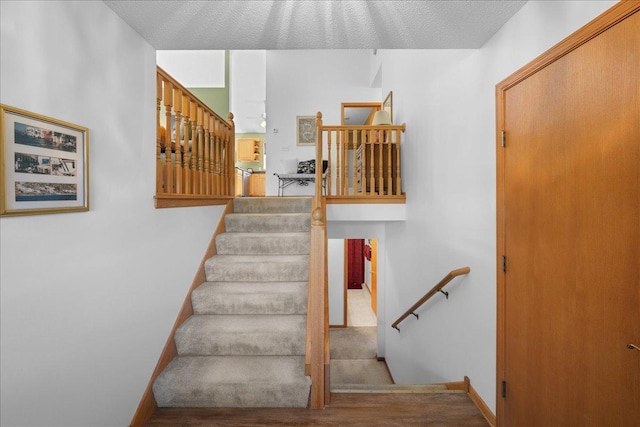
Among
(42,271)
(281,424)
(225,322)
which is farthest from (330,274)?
(42,271)

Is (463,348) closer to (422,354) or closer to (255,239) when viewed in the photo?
(422,354)

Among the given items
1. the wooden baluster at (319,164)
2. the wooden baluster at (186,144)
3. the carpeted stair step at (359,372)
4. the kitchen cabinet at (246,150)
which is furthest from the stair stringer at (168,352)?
the kitchen cabinet at (246,150)

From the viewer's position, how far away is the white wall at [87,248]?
4.13 feet

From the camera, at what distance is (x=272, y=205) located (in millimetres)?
4117

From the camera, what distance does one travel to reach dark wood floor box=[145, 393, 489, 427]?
6.71 ft

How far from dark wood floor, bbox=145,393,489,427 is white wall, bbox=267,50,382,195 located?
16.8 ft

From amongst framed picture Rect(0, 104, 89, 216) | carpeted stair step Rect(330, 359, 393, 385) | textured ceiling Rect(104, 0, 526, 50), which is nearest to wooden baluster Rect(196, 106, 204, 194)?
textured ceiling Rect(104, 0, 526, 50)

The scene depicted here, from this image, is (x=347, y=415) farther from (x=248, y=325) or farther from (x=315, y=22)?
→ (x=315, y=22)

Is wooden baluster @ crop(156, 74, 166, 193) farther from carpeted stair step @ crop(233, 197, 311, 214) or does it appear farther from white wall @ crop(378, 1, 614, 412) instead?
white wall @ crop(378, 1, 614, 412)

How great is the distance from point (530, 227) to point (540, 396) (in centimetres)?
84

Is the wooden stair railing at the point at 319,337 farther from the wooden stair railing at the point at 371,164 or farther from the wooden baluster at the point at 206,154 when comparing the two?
the wooden stair railing at the point at 371,164

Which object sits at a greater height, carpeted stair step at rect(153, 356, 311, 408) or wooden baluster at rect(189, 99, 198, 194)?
wooden baluster at rect(189, 99, 198, 194)

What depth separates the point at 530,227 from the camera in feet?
5.69

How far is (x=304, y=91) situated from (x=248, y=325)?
18.3 ft
